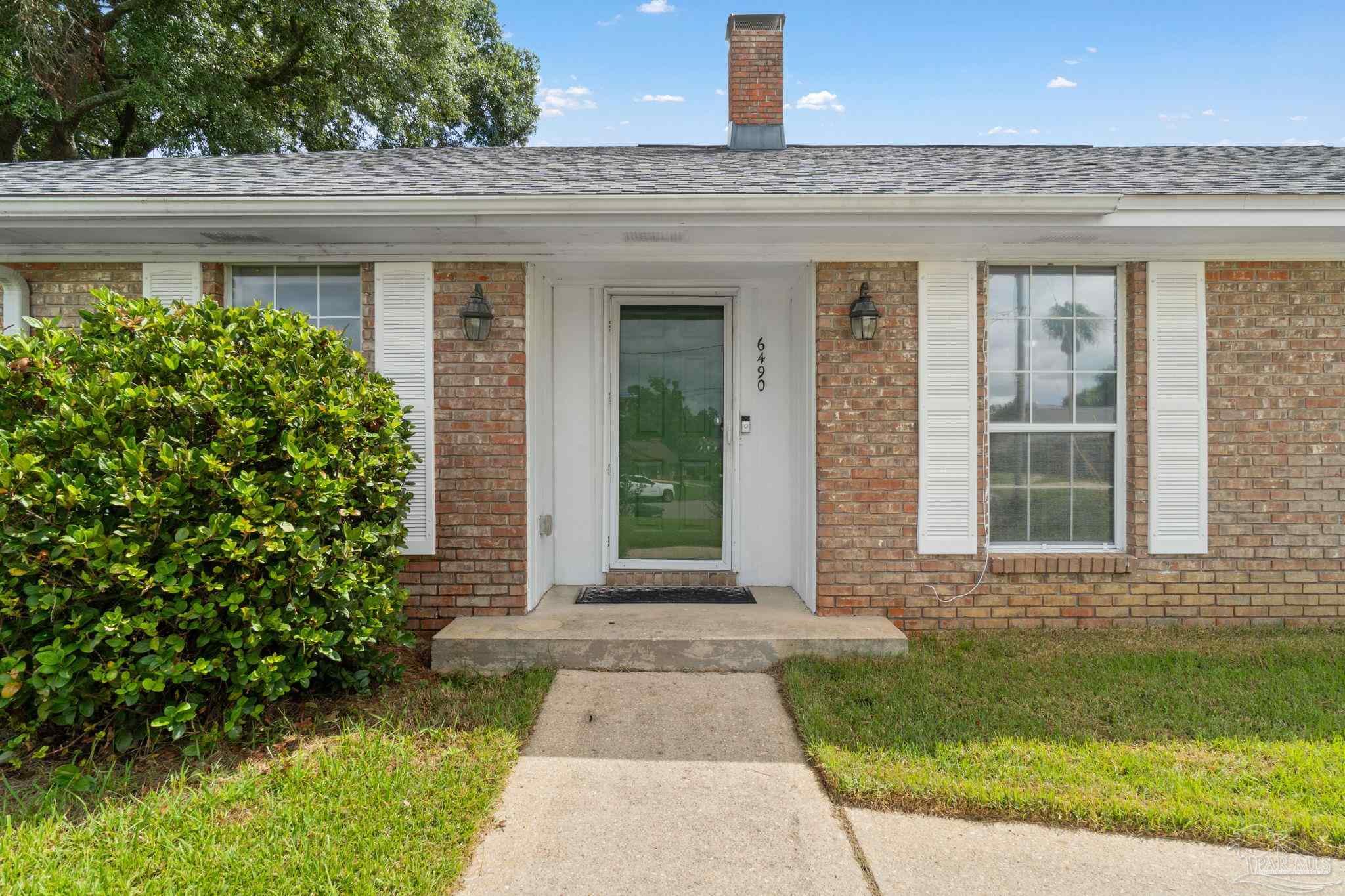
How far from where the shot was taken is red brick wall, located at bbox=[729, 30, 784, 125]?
6.15m

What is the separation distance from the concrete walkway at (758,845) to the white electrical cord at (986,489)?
5.94ft

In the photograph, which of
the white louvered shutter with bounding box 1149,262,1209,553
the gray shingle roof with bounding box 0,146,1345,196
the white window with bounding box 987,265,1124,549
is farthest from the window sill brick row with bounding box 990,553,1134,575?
the gray shingle roof with bounding box 0,146,1345,196

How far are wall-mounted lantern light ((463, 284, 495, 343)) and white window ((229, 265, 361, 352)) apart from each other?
80 centimetres

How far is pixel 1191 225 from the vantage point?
372cm

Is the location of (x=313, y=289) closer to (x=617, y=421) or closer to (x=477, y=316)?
(x=477, y=316)

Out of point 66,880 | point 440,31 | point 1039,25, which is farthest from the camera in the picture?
point 440,31

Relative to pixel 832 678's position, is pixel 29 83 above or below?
above

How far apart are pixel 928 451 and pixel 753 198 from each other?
6.33ft

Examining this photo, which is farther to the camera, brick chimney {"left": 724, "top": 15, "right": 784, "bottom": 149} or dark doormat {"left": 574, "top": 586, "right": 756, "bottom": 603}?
brick chimney {"left": 724, "top": 15, "right": 784, "bottom": 149}

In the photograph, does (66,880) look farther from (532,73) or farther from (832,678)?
(532,73)

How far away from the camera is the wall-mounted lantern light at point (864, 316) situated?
13.0ft

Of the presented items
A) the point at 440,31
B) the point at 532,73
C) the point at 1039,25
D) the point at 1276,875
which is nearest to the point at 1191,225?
the point at 1276,875

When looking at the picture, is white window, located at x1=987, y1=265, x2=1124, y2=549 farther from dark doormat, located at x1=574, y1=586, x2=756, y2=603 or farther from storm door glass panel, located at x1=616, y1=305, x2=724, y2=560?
storm door glass panel, located at x1=616, y1=305, x2=724, y2=560

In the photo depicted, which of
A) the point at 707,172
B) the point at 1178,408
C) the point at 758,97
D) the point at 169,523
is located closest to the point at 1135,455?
the point at 1178,408
